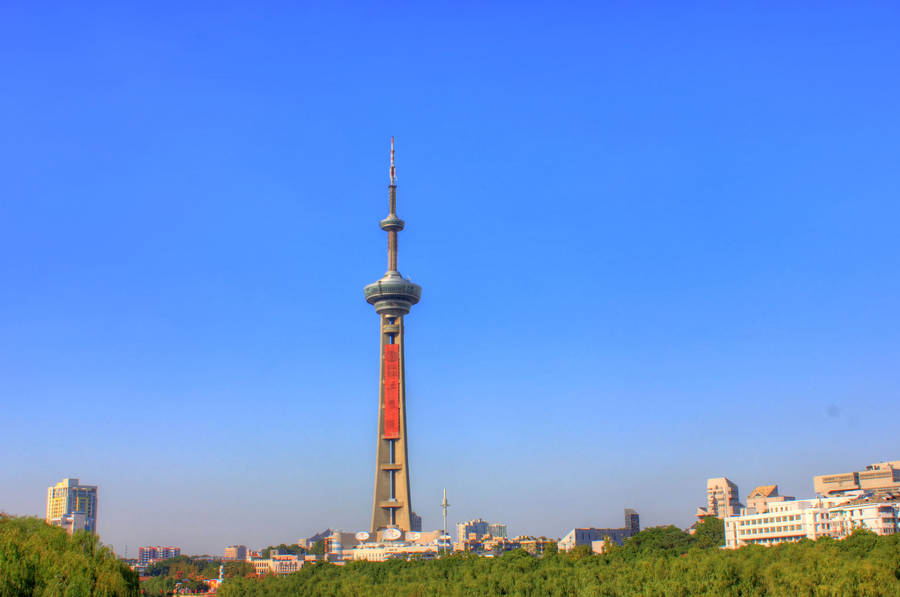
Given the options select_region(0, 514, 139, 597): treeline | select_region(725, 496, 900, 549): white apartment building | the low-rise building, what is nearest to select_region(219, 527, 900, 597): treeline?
select_region(725, 496, 900, 549): white apartment building

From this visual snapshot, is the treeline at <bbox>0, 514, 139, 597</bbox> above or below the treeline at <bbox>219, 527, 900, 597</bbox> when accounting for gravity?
above

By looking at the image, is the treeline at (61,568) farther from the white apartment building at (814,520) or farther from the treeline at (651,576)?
the white apartment building at (814,520)

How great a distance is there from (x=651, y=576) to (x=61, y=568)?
5672cm

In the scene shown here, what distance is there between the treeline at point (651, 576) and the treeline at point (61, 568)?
46.7 m

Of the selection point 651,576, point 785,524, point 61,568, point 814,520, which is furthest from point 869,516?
point 61,568

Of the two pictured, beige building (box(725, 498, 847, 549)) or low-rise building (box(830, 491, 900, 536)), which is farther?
beige building (box(725, 498, 847, 549))

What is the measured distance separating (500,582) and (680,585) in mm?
30729

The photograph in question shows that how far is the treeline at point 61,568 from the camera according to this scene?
4519 cm

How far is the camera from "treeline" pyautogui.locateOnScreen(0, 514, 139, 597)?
148 ft

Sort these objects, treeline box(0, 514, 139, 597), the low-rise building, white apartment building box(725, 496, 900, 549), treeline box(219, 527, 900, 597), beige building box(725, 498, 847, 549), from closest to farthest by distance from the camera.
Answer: treeline box(0, 514, 139, 597)
treeline box(219, 527, 900, 597)
the low-rise building
white apartment building box(725, 496, 900, 549)
beige building box(725, 498, 847, 549)

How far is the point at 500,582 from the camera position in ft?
354

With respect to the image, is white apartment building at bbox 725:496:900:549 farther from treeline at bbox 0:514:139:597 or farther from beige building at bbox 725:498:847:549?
treeline at bbox 0:514:139:597

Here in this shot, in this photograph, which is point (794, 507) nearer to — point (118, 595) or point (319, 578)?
point (319, 578)

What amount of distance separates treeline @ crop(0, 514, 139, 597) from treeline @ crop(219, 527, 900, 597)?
4668 cm
